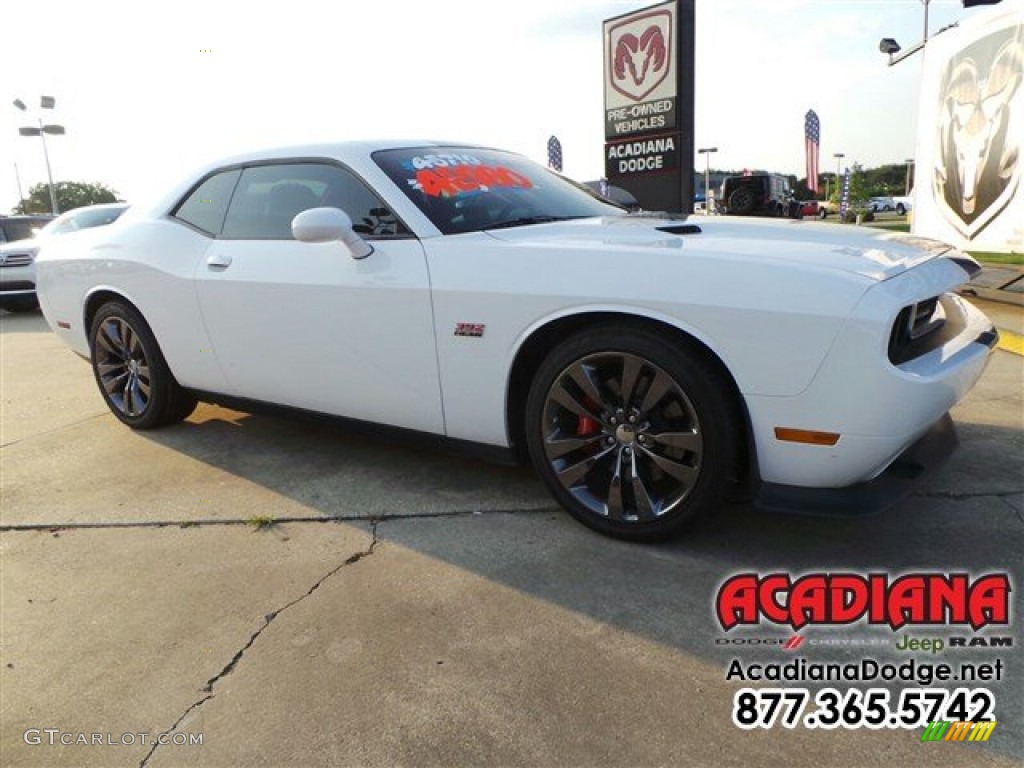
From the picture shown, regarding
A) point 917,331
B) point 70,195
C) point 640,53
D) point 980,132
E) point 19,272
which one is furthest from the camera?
point 70,195

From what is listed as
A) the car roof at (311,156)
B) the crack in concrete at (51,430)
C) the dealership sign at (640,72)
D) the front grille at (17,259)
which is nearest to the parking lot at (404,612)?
the crack in concrete at (51,430)

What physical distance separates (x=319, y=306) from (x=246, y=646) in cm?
143

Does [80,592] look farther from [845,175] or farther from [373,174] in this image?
[845,175]

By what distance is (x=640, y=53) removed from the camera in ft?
27.0

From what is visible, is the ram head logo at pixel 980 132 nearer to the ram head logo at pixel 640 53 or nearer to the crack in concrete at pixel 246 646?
the ram head logo at pixel 640 53

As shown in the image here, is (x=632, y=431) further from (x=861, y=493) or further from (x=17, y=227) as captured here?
(x=17, y=227)

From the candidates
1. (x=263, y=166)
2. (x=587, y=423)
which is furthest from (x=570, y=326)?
(x=263, y=166)

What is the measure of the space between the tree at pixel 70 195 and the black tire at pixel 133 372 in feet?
238

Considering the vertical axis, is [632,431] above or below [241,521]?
above

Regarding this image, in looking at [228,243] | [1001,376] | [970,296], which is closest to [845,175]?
[970,296]

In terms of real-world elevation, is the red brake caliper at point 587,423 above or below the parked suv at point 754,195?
below

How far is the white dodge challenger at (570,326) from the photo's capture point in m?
2.22

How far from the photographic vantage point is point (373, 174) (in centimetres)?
311
